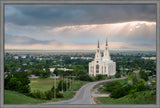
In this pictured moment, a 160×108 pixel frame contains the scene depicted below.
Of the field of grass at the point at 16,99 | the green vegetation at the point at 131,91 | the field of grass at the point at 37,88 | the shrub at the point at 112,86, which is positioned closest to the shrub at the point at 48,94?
the field of grass at the point at 37,88

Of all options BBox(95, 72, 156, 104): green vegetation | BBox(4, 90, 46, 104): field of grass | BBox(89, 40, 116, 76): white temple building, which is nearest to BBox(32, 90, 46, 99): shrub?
BBox(4, 90, 46, 104): field of grass

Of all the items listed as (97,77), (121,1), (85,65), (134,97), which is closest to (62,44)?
(85,65)

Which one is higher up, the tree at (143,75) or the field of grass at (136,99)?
the tree at (143,75)

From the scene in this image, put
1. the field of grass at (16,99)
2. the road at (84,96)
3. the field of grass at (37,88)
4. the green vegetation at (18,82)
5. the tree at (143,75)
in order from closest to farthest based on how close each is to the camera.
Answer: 1. the field of grass at (16,99)
2. the field of grass at (37,88)
3. the road at (84,96)
4. the green vegetation at (18,82)
5. the tree at (143,75)

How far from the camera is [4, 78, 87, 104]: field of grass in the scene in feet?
17.0

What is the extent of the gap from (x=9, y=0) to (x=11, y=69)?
2.33 m

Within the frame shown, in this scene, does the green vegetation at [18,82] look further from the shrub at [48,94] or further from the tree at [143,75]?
the tree at [143,75]

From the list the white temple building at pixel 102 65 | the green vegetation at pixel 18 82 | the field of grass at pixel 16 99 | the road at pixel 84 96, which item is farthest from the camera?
the white temple building at pixel 102 65

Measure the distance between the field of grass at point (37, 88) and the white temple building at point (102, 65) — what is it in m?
0.62

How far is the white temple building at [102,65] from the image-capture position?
6407 mm

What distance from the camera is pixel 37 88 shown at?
6004 mm

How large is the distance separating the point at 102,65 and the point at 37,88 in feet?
7.98

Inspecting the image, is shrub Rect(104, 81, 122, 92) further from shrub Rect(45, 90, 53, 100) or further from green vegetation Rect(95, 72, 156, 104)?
shrub Rect(45, 90, 53, 100)

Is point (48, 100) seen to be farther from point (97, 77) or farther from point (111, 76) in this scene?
point (111, 76)
